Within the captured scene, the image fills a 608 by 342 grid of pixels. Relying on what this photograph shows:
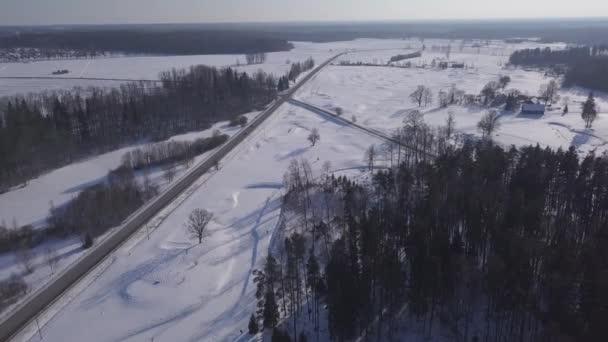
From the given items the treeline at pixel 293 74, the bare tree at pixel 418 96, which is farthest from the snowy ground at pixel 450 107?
the treeline at pixel 293 74

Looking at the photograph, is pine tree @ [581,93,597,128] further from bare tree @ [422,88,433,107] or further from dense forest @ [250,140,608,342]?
dense forest @ [250,140,608,342]

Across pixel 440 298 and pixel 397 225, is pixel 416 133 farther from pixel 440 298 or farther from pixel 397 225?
pixel 440 298

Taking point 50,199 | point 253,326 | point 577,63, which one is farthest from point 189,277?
point 577,63

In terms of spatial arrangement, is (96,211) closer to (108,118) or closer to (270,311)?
(270,311)

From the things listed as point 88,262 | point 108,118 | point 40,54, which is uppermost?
point 40,54

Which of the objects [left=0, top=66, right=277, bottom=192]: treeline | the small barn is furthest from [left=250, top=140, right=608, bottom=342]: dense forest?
the small barn

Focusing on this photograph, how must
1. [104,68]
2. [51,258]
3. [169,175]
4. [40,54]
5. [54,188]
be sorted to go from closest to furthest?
[51,258] < [54,188] < [169,175] < [104,68] < [40,54]
